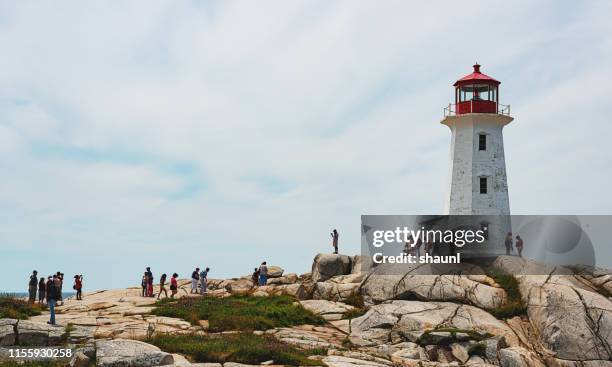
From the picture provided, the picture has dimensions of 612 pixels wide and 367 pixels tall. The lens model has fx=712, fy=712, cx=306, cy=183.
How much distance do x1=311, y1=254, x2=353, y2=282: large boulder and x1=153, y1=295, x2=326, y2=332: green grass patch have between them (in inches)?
246

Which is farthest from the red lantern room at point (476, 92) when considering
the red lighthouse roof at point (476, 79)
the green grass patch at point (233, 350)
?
the green grass patch at point (233, 350)

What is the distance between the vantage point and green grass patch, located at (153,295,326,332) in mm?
32562

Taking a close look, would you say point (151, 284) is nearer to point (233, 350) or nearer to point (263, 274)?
point (263, 274)

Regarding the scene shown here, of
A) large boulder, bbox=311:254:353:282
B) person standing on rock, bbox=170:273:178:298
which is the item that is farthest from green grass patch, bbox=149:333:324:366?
large boulder, bbox=311:254:353:282

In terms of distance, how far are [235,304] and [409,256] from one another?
11065mm

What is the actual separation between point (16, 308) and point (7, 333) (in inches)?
254

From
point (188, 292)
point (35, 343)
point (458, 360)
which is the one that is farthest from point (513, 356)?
point (188, 292)

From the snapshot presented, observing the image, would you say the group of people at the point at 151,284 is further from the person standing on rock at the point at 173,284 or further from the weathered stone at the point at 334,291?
the weathered stone at the point at 334,291

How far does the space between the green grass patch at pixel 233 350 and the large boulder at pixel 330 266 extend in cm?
1676

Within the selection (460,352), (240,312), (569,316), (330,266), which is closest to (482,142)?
(330,266)

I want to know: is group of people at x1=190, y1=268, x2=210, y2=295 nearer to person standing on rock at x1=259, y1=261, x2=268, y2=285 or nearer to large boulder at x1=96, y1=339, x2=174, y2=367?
person standing on rock at x1=259, y1=261, x2=268, y2=285

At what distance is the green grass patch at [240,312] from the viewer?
32562 millimetres

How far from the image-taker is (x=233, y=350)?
25.6 metres

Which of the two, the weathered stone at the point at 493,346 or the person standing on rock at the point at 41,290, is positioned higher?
the person standing on rock at the point at 41,290
